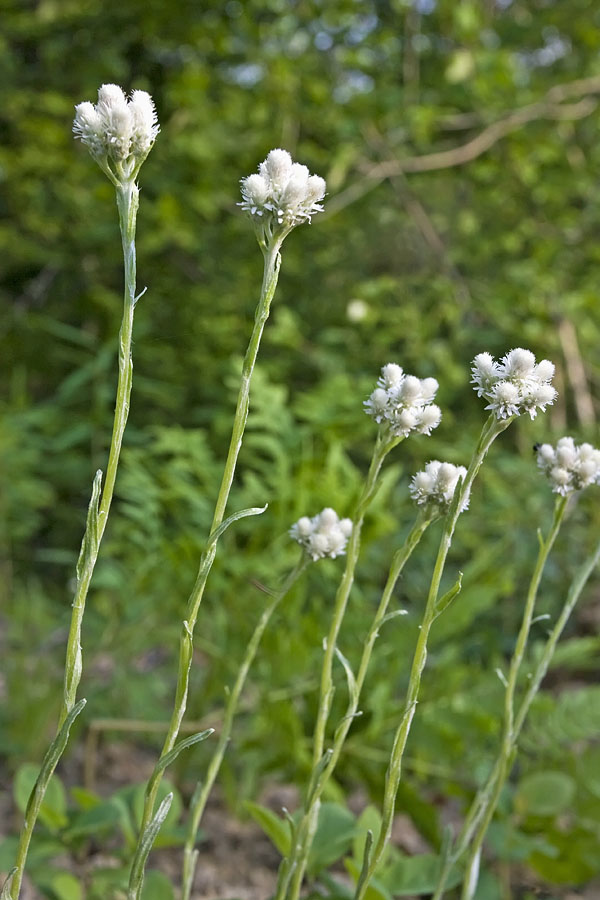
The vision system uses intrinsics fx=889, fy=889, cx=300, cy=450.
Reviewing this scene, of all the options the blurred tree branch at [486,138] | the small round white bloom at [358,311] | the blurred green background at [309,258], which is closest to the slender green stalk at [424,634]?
the blurred green background at [309,258]

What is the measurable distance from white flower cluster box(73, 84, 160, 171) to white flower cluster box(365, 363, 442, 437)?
23cm

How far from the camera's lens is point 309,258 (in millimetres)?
2596

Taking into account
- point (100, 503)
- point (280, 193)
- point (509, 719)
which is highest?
point (280, 193)

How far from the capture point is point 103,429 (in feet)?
7.13

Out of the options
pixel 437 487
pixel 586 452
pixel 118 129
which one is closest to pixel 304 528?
pixel 437 487

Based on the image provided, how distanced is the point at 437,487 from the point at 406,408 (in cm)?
7

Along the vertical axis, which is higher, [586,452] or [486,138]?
[486,138]

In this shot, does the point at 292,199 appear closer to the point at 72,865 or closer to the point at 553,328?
the point at 72,865

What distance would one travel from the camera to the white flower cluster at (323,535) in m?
0.73

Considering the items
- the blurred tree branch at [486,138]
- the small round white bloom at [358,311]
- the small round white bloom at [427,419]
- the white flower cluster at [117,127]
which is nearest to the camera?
the white flower cluster at [117,127]

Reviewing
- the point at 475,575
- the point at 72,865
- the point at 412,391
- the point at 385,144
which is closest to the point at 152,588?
the point at 72,865

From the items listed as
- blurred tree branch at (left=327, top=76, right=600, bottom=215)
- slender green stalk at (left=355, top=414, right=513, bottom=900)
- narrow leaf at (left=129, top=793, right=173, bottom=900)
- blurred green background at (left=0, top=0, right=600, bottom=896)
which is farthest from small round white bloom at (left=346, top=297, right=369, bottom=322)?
narrow leaf at (left=129, top=793, right=173, bottom=900)

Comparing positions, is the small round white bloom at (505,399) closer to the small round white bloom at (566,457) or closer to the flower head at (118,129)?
the small round white bloom at (566,457)

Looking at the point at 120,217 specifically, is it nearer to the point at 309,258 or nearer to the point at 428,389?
the point at 428,389
